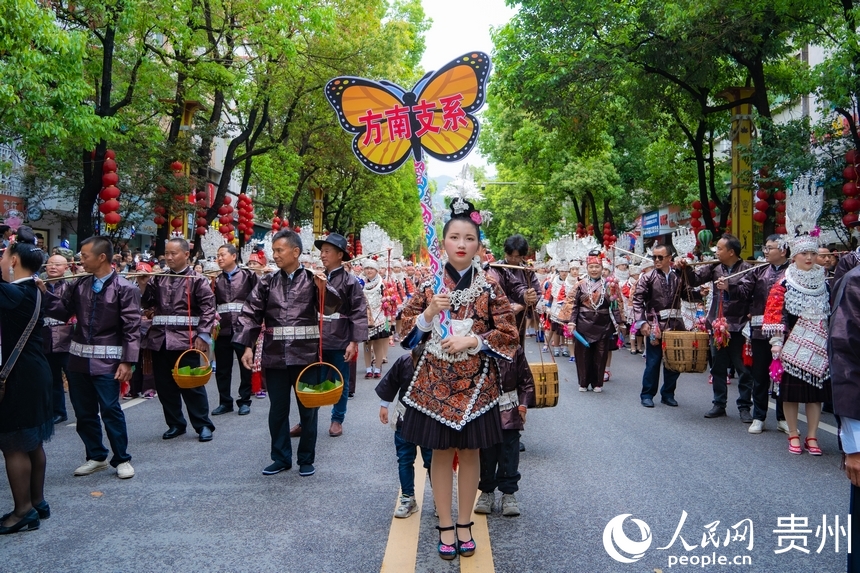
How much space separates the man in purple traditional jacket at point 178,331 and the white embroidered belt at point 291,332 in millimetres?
1449

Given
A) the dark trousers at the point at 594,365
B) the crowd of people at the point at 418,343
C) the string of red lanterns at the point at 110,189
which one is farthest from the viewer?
the string of red lanterns at the point at 110,189

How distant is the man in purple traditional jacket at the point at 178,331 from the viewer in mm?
7285

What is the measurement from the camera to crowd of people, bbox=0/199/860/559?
4.11 m

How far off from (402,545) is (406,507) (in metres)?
0.51

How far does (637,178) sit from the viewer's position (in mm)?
29234

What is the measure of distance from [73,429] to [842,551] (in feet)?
23.0

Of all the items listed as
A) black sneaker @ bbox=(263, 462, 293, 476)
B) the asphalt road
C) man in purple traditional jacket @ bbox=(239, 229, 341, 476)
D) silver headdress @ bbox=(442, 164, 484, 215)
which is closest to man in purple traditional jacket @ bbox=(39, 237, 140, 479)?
the asphalt road

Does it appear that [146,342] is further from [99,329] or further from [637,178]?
[637,178]

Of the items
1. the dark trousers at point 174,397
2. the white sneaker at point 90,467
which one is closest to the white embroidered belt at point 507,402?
the white sneaker at point 90,467

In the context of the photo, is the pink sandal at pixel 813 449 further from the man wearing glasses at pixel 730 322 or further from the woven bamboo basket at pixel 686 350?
the woven bamboo basket at pixel 686 350

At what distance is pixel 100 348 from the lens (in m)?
5.94

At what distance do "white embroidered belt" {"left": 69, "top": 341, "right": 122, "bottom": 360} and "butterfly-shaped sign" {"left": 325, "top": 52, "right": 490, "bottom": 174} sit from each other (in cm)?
277

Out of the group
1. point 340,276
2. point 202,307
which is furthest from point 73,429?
point 340,276

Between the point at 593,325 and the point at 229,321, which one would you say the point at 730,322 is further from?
the point at 229,321
